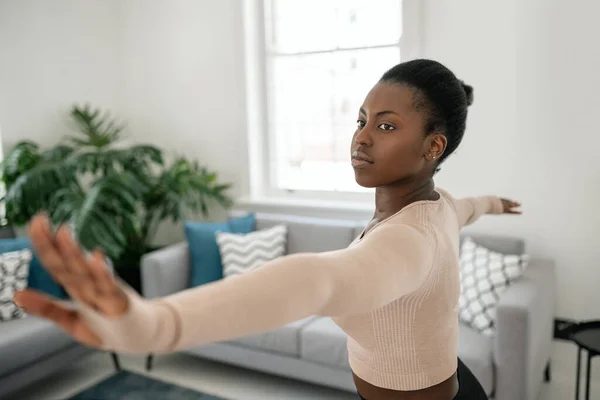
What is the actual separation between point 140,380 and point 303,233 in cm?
117

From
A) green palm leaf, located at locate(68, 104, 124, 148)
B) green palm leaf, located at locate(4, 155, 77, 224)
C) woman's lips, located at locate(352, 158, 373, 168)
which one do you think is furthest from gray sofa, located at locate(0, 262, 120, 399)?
woman's lips, located at locate(352, 158, 373, 168)

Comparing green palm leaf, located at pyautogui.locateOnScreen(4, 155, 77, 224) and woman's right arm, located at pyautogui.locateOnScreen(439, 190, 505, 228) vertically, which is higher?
woman's right arm, located at pyautogui.locateOnScreen(439, 190, 505, 228)

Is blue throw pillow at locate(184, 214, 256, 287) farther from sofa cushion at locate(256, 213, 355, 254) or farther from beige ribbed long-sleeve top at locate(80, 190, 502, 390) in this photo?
beige ribbed long-sleeve top at locate(80, 190, 502, 390)

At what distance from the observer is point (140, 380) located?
287 cm

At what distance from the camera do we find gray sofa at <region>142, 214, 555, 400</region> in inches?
82.4

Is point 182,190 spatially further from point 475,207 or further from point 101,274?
point 101,274

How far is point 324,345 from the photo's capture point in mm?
2445

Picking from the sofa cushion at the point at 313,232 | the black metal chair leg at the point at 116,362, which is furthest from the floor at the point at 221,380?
the sofa cushion at the point at 313,232

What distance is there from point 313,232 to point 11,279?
1.55m

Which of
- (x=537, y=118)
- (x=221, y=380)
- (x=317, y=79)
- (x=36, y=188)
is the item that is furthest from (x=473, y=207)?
(x=36, y=188)

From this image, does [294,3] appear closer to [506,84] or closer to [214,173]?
[214,173]

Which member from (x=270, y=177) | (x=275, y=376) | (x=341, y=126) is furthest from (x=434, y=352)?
(x=270, y=177)

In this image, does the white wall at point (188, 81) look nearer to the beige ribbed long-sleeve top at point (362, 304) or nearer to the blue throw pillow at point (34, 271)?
the blue throw pillow at point (34, 271)

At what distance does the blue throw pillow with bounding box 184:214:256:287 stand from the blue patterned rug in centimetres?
57
